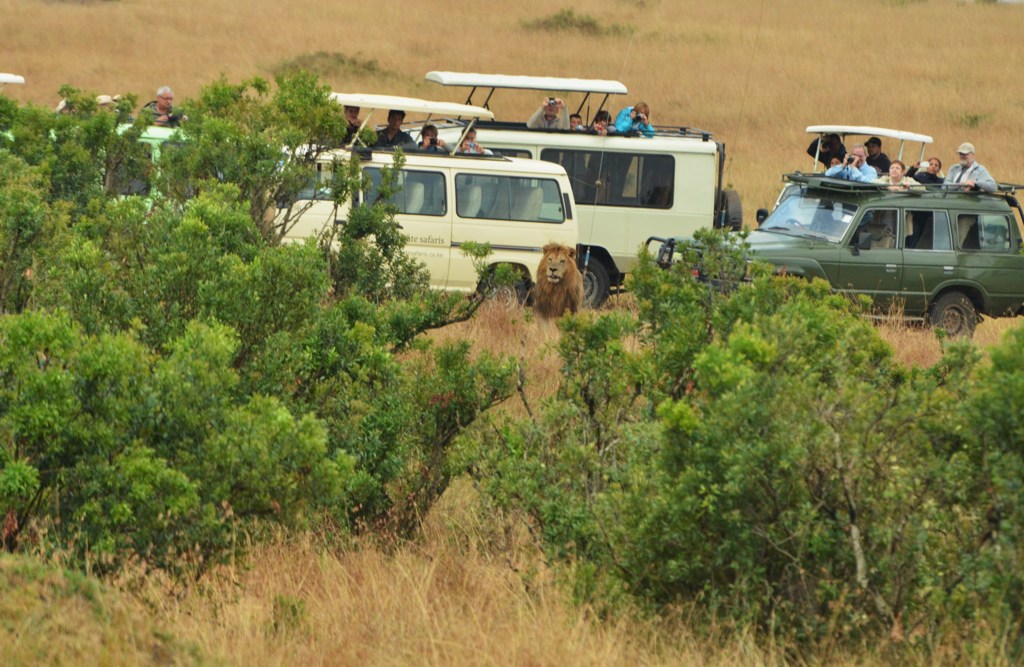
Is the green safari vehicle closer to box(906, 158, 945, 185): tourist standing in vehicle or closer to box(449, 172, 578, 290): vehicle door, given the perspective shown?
box(906, 158, 945, 185): tourist standing in vehicle

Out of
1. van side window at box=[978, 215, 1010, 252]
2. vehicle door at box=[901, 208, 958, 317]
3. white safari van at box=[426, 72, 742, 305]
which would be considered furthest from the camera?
white safari van at box=[426, 72, 742, 305]

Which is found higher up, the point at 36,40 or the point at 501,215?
the point at 36,40

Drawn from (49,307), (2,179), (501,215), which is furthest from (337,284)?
(501,215)

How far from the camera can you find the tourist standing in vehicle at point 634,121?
17.4 meters

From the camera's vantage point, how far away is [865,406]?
5145mm

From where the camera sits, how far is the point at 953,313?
14.7 meters

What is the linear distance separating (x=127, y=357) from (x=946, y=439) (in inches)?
110

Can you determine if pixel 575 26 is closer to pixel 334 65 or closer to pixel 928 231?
pixel 334 65

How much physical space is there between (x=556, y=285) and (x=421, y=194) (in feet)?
7.68

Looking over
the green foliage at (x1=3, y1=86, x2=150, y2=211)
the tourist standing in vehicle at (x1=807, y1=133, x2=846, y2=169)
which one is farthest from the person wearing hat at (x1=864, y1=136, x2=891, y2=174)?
the green foliage at (x1=3, y1=86, x2=150, y2=211)

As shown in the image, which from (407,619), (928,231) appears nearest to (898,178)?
(928,231)

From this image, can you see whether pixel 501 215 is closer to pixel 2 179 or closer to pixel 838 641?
pixel 2 179

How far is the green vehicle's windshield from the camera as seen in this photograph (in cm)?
1444

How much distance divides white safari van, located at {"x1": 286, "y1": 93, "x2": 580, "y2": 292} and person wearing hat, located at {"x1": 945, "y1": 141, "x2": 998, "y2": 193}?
12.9 ft
